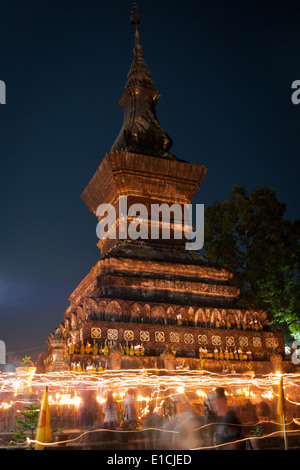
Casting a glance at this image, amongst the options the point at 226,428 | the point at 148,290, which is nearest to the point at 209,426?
the point at 226,428

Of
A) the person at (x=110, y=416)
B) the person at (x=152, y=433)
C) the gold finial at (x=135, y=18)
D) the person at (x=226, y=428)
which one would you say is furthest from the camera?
the gold finial at (x=135, y=18)

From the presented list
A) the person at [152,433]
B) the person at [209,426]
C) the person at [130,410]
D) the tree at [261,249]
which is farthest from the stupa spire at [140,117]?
the person at [209,426]

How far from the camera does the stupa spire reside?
81.7 ft

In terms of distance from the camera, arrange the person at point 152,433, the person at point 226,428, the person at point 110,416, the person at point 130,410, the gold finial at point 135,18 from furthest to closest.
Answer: the gold finial at point 135,18
the person at point 130,410
the person at point 110,416
the person at point 152,433
the person at point 226,428

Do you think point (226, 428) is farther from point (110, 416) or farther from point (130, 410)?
point (130, 410)

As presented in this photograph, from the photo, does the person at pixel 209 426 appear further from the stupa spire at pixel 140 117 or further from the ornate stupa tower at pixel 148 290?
the stupa spire at pixel 140 117

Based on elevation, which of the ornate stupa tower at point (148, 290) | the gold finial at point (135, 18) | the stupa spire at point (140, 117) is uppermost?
the gold finial at point (135, 18)

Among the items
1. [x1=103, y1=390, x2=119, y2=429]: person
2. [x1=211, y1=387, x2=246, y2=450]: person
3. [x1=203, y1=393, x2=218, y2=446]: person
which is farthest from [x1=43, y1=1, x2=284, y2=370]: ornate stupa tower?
[x1=211, y1=387, x2=246, y2=450]: person

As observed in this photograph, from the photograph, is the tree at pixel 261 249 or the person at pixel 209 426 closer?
the person at pixel 209 426

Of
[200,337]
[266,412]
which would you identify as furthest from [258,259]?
[266,412]

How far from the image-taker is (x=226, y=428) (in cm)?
731

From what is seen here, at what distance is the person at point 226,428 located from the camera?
7125 millimetres

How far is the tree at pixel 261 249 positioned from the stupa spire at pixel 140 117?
646 cm

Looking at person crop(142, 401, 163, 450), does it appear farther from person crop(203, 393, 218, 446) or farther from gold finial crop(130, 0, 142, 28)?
gold finial crop(130, 0, 142, 28)
